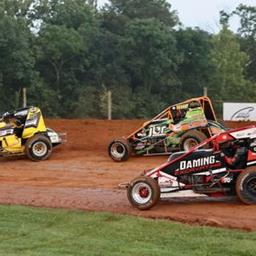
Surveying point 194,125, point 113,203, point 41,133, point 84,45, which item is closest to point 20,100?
point 84,45

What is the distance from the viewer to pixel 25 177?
16.3 meters

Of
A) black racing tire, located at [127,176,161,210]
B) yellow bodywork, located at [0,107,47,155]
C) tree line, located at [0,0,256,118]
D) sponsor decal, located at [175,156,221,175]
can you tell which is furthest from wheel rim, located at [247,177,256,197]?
tree line, located at [0,0,256,118]

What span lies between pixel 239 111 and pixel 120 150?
8022 millimetres

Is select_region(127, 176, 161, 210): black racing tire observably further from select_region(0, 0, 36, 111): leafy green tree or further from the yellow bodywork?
select_region(0, 0, 36, 111): leafy green tree

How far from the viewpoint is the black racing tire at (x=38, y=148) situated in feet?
62.5

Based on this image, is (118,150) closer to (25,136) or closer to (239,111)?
(25,136)

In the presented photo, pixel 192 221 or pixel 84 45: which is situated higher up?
pixel 84 45

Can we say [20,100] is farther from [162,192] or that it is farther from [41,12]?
[162,192]

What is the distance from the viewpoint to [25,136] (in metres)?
19.4

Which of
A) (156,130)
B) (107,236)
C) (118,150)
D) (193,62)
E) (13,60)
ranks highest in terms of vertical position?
(193,62)

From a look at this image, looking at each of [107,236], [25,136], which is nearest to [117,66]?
[25,136]

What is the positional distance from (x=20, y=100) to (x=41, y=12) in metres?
22.2

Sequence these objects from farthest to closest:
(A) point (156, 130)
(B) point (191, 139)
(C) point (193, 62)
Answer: (C) point (193, 62) → (A) point (156, 130) → (B) point (191, 139)

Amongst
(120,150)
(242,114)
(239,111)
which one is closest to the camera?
(120,150)
